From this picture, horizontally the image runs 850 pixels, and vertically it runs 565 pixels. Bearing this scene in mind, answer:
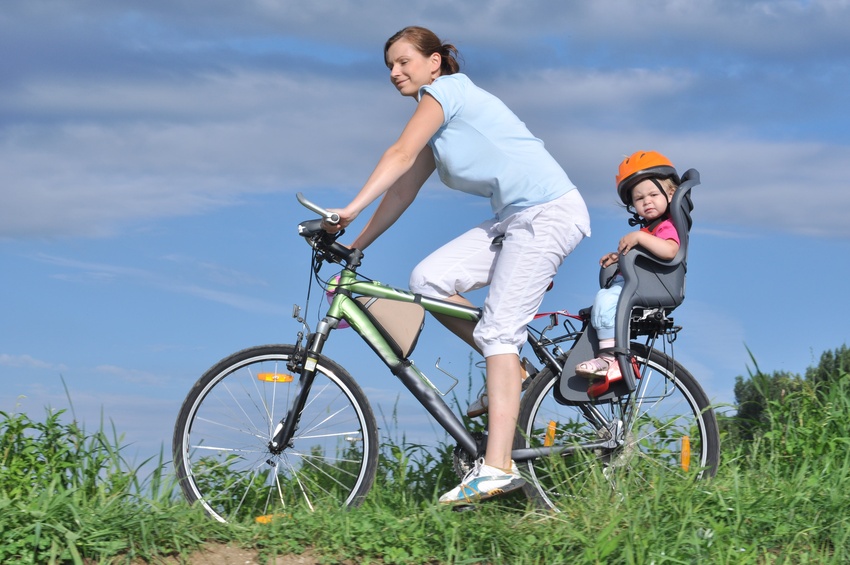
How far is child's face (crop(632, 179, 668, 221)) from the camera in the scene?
526cm

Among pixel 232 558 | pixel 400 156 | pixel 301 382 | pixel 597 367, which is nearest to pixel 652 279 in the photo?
pixel 597 367

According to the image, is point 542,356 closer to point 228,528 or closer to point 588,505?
point 588,505

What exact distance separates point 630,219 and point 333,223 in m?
1.76

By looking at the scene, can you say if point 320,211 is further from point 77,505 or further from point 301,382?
point 77,505

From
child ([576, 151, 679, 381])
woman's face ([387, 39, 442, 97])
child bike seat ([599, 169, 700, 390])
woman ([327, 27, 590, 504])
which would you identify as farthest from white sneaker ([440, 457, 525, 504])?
woman's face ([387, 39, 442, 97])

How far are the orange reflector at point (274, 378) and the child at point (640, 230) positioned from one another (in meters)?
1.54

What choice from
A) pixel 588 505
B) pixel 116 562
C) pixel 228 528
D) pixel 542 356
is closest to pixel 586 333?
pixel 542 356

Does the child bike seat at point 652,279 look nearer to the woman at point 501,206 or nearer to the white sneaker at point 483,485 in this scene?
the woman at point 501,206

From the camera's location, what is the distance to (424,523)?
14.7ft

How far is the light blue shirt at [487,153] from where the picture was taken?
4906mm

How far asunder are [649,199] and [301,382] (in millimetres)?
2118

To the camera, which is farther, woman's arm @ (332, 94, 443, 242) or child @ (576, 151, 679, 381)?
child @ (576, 151, 679, 381)

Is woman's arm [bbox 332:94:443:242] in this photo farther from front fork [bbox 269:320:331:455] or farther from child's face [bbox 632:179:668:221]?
child's face [bbox 632:179:668:221]

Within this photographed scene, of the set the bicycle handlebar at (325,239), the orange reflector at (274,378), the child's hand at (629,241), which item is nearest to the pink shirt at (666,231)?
the child's hand at (629,241)
